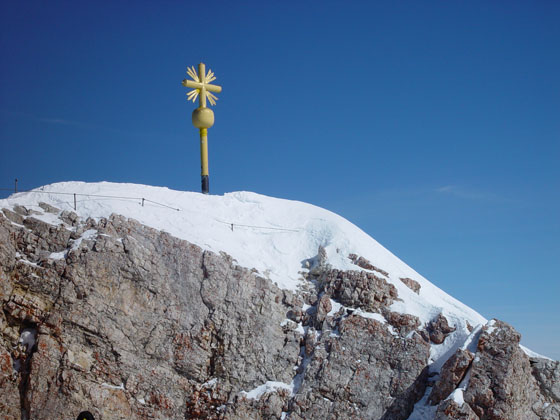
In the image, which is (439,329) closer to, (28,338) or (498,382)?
(498,382)

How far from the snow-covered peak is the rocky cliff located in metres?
0.72

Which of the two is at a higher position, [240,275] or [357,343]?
[240,275]

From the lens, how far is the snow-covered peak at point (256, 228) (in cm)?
2766

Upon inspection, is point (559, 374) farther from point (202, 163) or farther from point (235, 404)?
point (202, 163)

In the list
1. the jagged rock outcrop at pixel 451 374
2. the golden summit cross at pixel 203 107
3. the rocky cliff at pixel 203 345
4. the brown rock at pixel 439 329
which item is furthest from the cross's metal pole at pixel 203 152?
the jagged rock outcrop at pixel 451 374

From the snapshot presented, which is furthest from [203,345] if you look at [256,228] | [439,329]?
[439,329]

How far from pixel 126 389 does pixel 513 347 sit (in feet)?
49.1

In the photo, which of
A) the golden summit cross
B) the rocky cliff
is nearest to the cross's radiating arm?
the golden summit cross

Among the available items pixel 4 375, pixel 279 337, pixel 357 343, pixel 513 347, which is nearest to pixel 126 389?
pixel 4 375

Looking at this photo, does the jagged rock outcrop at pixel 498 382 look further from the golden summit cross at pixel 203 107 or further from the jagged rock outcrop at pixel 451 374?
the golden summit cross at pixel 203 107

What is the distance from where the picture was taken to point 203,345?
25312 mm

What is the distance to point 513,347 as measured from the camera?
24.9m

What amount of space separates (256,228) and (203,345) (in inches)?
329

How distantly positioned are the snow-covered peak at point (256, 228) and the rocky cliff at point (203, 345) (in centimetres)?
72
